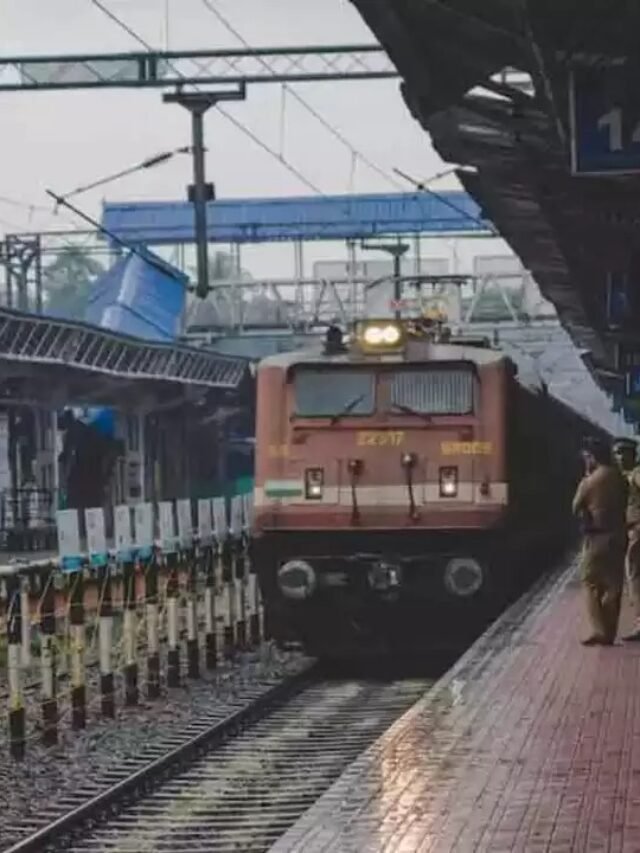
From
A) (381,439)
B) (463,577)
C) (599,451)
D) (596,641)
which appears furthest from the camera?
(381,439)

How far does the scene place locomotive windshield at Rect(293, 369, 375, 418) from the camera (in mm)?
15828

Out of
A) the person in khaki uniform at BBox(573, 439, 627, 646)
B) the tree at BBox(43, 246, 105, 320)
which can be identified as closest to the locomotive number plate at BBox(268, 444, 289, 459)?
the person in khaki uniform at BBox(573, 439, 627, 646)

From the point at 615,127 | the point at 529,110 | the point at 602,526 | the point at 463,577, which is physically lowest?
the point at 463,577

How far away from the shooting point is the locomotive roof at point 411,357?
15781 millimetres

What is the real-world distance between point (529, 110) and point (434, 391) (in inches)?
169

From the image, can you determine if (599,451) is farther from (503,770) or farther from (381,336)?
(503,770)

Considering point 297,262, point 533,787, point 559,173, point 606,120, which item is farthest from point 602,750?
point 297,262

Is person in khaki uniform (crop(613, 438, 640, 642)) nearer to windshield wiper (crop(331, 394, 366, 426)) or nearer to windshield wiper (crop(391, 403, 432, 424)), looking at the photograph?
windshield wiper (crop(391, 403, 432, 424))

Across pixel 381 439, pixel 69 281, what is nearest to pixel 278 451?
pixel 381 439

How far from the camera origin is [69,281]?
71.6m

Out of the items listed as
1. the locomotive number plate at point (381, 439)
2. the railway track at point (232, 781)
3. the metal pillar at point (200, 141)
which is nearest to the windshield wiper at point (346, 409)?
the locomotive number plate at point (381, 439)

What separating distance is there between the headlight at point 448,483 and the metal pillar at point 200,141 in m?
6.71

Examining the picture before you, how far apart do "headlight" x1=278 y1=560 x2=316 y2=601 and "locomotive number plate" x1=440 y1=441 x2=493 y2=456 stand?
1.47 meters

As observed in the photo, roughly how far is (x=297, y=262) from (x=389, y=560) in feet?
99.8
